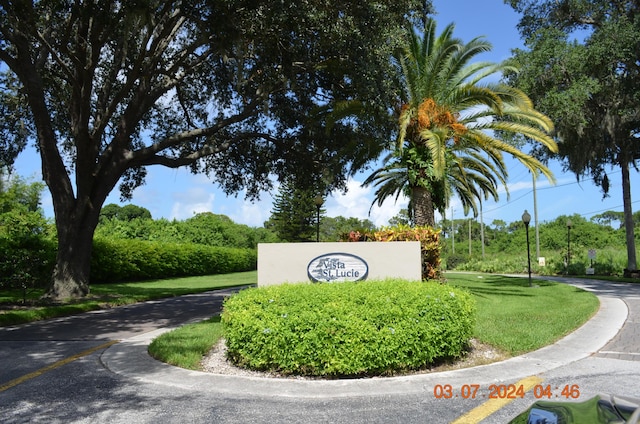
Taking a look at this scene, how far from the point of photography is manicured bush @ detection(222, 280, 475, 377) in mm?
5629

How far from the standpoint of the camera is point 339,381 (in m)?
5.51

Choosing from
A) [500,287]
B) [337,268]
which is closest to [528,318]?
[337,268]

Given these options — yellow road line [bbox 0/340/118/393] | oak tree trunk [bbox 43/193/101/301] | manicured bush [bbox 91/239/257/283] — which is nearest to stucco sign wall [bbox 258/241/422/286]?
yellow road line [bbox 0/340/118/393]

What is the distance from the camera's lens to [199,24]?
10727 mm

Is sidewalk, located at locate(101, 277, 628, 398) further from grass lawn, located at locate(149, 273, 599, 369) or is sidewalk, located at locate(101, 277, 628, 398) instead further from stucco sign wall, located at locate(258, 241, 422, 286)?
stucco sign wall, located at locate(258, 241, 422, 286)

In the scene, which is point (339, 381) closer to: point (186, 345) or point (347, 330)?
point (347, 330)

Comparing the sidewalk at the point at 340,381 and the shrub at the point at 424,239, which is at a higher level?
the shrub at the point at 424,239

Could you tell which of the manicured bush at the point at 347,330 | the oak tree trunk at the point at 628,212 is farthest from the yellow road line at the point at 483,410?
the oak tree trunk at the point at 628,212

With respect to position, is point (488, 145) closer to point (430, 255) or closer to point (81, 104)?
point (430, 255)

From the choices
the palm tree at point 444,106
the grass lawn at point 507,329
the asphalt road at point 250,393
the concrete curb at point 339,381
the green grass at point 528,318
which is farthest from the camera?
the palm tree at point 444,106

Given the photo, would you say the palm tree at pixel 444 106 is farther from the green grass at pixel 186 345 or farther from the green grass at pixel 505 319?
the green grass at pixel 186 345

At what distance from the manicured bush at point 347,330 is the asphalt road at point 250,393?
32 cm

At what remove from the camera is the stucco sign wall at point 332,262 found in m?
8.14

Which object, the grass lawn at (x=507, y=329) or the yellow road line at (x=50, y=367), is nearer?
the yellow road line at (x=50, y=367)
